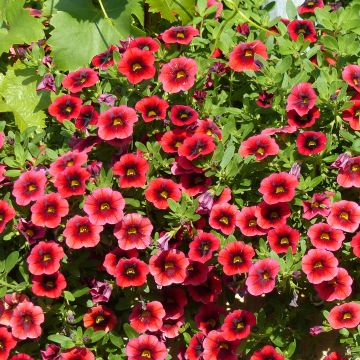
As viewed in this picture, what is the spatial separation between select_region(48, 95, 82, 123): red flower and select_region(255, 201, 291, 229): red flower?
756 mm

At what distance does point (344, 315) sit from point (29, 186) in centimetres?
104

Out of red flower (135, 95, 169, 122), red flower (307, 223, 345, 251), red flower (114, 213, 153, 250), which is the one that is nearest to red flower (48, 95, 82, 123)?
red flower (135, 95, 169, 122)

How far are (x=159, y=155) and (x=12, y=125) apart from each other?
2.80 feet

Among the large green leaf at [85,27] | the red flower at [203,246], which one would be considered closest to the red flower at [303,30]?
the large green leaf at [85,27]

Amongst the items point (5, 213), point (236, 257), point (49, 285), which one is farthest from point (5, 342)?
point (236, 257)

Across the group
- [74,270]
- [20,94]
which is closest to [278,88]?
[74,270]

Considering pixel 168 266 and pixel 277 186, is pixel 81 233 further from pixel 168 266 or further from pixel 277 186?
pixel 277 186

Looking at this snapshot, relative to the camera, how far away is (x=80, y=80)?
252 cm

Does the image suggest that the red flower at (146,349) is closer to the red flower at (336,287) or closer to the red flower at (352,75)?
the red flower at (336,287)

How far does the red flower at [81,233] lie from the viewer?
2152 mm

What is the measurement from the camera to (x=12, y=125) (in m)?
2.90

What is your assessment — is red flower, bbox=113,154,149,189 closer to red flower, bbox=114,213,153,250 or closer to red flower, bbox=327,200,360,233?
red flower, bbox=114,213,153,250

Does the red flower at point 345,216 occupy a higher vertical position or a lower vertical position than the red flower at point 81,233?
higher

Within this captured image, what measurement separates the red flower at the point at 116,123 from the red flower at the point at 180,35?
387 mm
